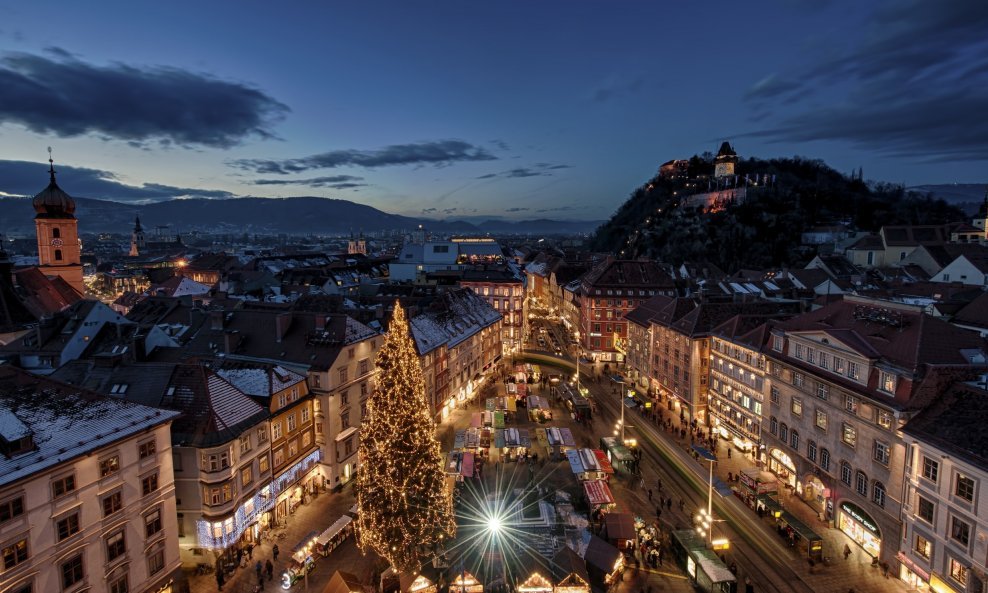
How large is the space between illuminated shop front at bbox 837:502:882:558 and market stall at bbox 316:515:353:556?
37.2 m

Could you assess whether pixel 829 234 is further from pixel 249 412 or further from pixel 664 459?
pixel 249 412

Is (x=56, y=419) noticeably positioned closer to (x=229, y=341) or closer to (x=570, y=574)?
(x=229, y=341)

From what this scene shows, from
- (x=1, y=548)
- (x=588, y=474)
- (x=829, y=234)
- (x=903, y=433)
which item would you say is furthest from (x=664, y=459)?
(x=829, y=234)

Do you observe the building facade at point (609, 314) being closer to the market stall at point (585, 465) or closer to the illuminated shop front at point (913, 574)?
the market stall at point (585, 465)

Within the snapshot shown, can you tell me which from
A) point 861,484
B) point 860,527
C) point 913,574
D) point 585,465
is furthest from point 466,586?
point 861,484

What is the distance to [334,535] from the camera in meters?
36.5

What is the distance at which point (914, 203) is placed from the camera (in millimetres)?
188625

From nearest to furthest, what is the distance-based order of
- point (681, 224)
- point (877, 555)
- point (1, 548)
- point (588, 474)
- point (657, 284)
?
point (1, 548), point (877, 555), point (588, 474), point (657, 284), point (681, 224)

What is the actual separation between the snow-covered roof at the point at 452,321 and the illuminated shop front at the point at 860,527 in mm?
41162

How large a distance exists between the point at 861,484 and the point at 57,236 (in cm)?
11723

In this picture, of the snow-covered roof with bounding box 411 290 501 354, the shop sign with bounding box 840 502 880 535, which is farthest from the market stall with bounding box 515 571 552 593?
the snow-covered roof with bounding box 411 290 501 354

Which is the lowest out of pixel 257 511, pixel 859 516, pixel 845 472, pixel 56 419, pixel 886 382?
pixel 859 516

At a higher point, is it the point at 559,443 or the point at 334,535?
the point at 559,443

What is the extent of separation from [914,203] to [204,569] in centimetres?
24145
